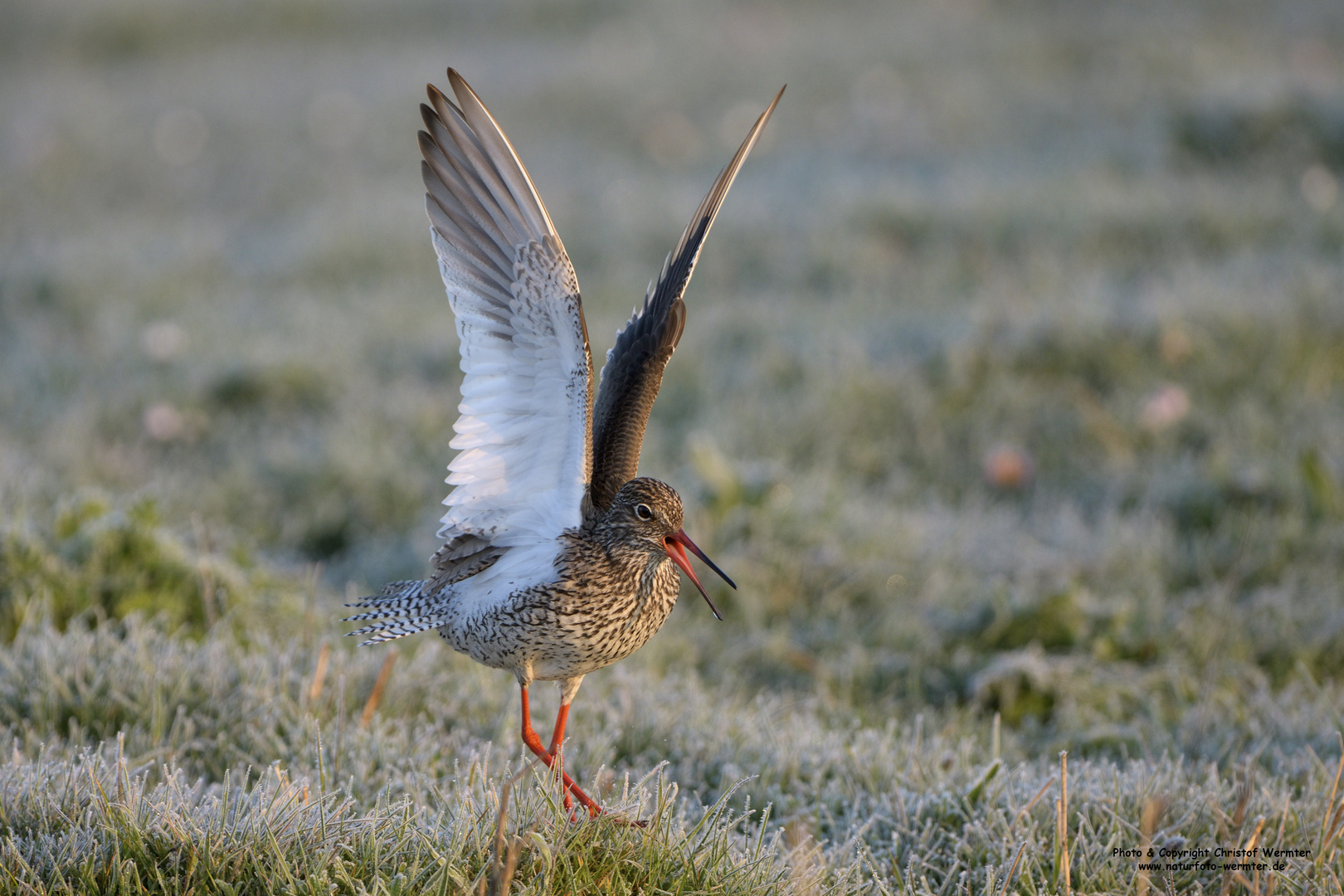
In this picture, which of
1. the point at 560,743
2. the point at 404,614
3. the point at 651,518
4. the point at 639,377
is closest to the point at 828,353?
the point at 639,377

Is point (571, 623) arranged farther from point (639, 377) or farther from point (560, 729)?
Answer: point (639, 377)

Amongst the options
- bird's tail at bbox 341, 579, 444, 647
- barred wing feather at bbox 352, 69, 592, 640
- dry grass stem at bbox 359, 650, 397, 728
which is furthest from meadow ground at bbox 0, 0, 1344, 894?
barred wing feather at bbox 352, 69, 592, 640

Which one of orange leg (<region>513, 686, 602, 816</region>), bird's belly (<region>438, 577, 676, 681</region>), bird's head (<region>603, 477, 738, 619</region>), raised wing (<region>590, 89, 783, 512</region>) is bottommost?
orange leg (<region>513, 686, 602, 816</region>)

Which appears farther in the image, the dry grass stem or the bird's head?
the dry grass stem

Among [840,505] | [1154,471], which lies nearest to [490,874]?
[840,505]

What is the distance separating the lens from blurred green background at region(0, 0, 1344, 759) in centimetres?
407

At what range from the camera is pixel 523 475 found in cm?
279

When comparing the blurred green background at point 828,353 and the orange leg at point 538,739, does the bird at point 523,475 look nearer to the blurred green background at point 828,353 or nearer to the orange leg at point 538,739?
the orange leg at point 538,739

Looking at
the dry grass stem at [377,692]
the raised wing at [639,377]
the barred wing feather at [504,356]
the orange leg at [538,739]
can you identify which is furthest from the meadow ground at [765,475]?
the raised wing at [639,377]

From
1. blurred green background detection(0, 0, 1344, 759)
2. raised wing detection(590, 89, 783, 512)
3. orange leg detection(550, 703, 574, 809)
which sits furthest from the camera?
blurred green background detection(0, 0, 1344, 759)

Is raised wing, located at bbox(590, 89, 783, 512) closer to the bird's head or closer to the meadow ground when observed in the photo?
the bird's head

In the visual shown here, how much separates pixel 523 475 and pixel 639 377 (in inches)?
17.4

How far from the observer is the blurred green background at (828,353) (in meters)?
4.07

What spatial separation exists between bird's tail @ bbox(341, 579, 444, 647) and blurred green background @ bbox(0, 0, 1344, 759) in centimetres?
56
